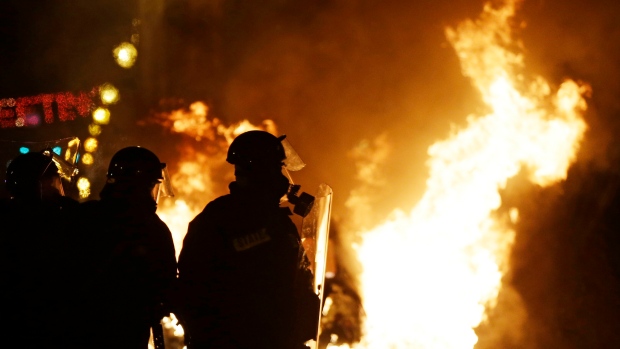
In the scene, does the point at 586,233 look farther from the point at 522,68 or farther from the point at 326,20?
the point at 326,20

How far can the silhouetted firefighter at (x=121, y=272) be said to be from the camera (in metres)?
2.87

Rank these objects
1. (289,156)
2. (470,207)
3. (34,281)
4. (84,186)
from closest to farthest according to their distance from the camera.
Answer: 1. (34,281)
2. (289,156)
3. (470,207)
4. (84,186)

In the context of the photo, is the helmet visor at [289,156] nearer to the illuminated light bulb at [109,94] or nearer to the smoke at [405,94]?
the smoke at [405,94]

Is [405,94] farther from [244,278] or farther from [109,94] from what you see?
[109,94]

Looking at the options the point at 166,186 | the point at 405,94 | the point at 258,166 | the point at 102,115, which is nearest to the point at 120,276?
the point at 258,166

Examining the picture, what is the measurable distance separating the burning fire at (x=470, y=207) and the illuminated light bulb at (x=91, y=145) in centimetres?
604

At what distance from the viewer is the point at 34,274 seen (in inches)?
111

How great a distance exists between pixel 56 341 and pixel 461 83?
564 centimetres

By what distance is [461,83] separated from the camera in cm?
688

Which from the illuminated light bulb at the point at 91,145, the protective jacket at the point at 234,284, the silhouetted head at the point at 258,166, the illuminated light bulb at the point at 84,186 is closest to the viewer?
the protective jacket at the point at 234,284

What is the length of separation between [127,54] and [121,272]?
812cm

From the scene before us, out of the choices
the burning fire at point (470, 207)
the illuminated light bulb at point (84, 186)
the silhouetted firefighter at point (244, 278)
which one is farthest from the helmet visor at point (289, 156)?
the illuminated light bulb at point (84, 186)

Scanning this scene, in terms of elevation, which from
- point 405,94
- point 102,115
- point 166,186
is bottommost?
point 166,186

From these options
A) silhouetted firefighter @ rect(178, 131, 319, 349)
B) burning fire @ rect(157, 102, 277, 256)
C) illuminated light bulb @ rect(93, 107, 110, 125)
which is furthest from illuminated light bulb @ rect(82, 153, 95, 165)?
silhouetted firefighter @ rect(178, 131, 319, 349)
